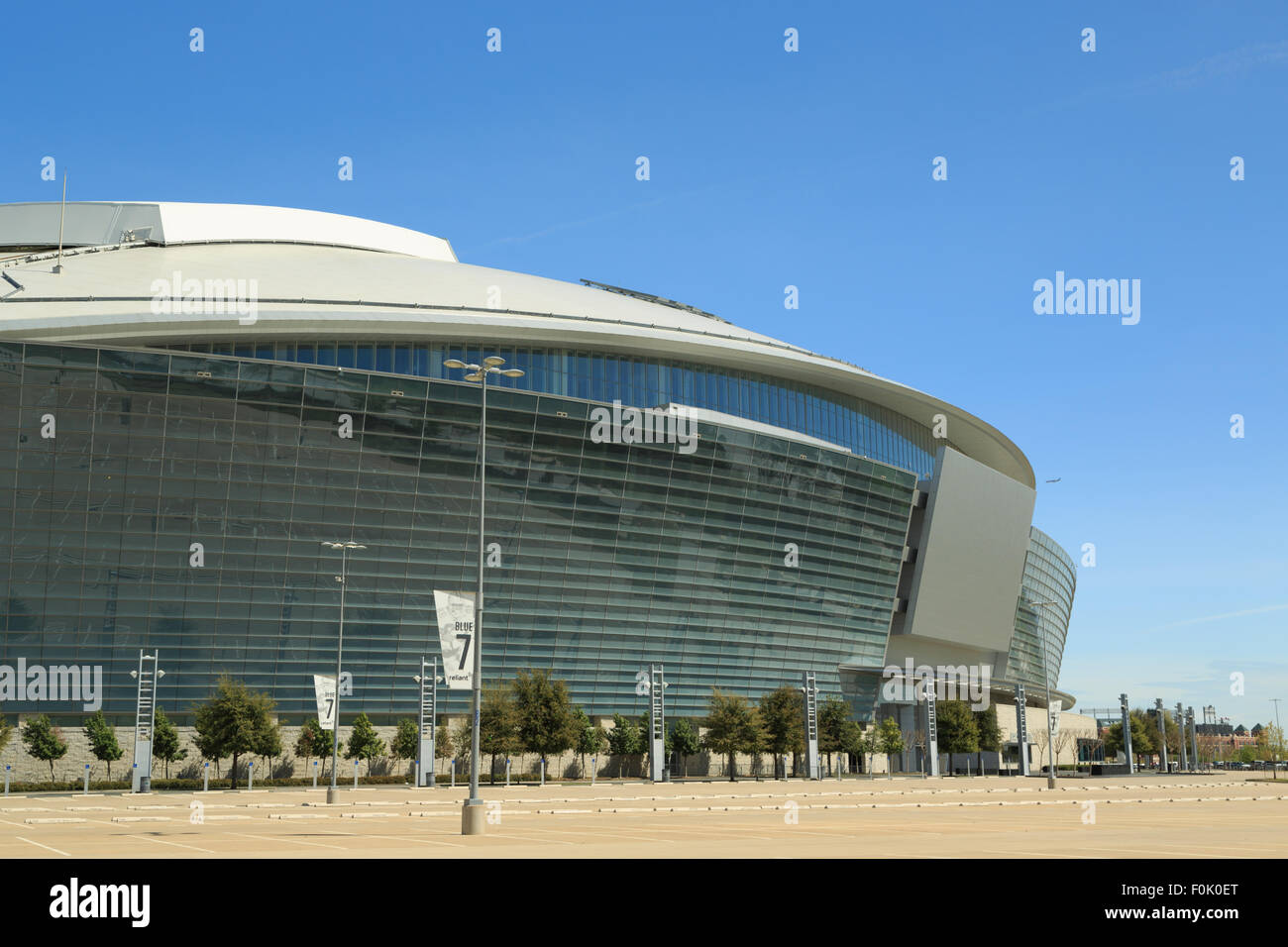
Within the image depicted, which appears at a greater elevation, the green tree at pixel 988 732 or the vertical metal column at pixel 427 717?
the vertical metal column at pixel 427 717

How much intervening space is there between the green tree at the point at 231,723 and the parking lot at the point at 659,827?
32.5ft

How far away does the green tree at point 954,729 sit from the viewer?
92.6 m

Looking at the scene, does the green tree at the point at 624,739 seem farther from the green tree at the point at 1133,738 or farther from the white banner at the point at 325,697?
the green tree at the point at 1133,738

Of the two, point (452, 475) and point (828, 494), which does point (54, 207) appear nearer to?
point (452, 475)

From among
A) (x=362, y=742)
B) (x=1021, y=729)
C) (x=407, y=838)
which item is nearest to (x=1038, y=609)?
(x=1021, y=729)

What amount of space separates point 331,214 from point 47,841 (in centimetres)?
7048

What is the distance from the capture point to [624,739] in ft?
230

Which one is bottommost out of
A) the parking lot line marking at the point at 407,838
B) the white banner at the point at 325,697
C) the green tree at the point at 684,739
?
the green tree at the point at 684,739

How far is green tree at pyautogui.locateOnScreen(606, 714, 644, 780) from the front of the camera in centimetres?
7012

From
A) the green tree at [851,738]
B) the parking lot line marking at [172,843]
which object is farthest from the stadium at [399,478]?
the parking lot line marking at [172,843]

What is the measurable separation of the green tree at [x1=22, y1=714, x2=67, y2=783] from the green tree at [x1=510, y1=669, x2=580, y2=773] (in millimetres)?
22843

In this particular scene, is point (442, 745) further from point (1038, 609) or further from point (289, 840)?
point (1038, 609)

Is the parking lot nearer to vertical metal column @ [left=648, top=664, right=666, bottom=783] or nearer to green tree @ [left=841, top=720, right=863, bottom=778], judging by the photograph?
vertical metal column @ [left=648, top=664, right=666, bottom=783]

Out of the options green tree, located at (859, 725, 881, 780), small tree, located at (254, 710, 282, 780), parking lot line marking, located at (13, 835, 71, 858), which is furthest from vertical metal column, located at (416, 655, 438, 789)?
parking lot line marking, located at (13, 835, 71, 858)
